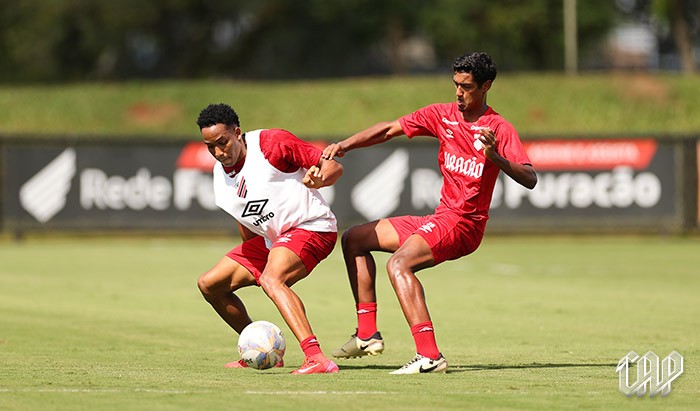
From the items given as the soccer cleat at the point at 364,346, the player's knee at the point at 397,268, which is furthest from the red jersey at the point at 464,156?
the soccer cleat at the point at 364,346

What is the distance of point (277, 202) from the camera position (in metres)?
8.67

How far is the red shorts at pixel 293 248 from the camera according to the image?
28.4ft

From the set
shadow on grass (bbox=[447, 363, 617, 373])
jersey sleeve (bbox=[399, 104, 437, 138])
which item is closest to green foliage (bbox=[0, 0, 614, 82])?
jersey sleeve (bbox=[399, 104, 437, 138])

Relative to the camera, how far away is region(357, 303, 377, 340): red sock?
8883mm

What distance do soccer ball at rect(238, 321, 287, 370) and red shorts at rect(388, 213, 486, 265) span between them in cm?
126

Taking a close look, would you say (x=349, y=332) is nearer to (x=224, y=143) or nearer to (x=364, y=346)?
(x=364, y=346)

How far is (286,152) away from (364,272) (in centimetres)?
118

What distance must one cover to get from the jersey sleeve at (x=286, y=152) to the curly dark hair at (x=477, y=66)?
1259mm

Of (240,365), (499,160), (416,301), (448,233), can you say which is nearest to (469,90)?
(499,160)

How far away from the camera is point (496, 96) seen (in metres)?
39.4

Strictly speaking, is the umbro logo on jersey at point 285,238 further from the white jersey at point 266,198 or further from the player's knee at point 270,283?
the player's knee at point 270,283

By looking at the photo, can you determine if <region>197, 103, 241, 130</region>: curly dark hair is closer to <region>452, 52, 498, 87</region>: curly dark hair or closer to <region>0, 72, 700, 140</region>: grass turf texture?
<region>452, 52, 498, 87</region>: curly dark hair

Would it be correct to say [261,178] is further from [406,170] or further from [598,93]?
[598,93]

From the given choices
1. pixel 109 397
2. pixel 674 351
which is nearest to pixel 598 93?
pixel 674 351
